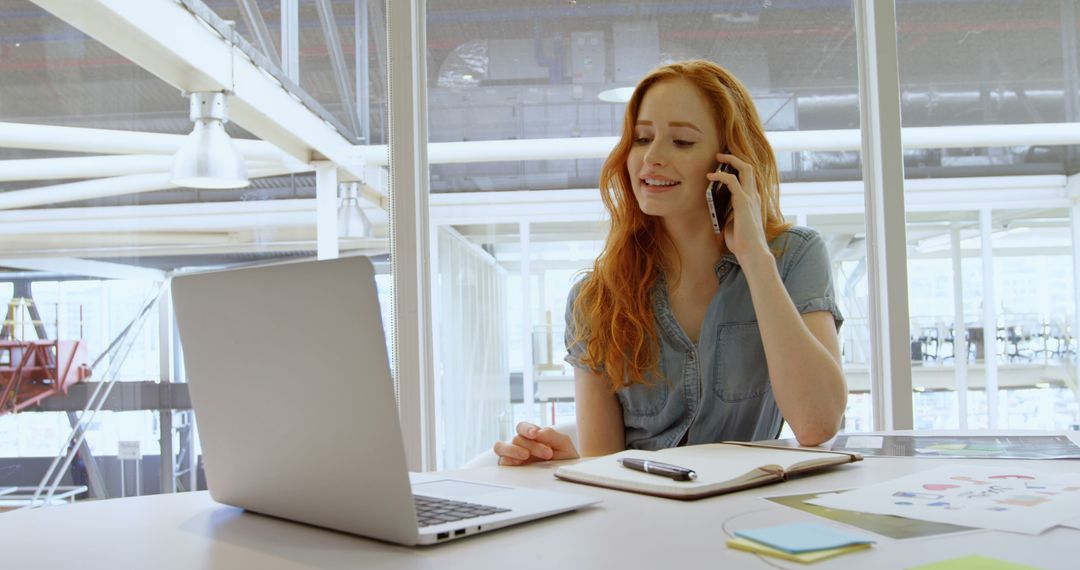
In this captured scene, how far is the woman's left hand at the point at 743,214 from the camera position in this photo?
1929mm

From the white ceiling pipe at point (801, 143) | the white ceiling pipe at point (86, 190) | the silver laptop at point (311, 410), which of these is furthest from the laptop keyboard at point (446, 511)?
the white ceiling pipe at point (86, 190)

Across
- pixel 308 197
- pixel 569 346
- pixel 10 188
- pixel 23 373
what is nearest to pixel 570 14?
pixel 308 197

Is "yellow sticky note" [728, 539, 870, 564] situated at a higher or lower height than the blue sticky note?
lower

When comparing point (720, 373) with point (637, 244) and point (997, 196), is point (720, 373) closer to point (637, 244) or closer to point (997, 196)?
point (637, 244)

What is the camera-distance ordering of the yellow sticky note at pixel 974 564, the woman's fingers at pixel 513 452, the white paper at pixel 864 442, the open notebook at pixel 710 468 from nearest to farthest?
the yellow sticky note at pixel 974 564 < the open notebook at pixel 710 468 < the woman's fingers at pixel 513 452 < the white paper at pixel 864 442

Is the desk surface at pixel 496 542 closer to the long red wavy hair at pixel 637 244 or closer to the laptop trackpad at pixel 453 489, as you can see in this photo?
the laptop trackpad at pixel 453 489

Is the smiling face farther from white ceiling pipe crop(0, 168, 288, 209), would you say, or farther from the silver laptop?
white ceiling pipe crop(0, 168, 288, 209)

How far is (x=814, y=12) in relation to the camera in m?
3.20

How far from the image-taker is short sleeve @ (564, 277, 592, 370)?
2059 millimetres

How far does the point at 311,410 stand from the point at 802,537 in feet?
1.77

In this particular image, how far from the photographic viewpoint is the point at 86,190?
3088mm

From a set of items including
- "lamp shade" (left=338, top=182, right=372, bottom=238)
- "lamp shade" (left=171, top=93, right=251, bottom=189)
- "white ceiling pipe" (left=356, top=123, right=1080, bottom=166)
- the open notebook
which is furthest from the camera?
"lamp shade" (left=338, top=182, right=372, bottom=238)

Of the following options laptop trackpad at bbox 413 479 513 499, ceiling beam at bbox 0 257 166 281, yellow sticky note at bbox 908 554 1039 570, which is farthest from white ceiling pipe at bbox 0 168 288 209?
yellow sticky note at bbox 908 554 1039 570

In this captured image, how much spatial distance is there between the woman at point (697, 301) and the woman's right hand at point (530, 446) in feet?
1.38
